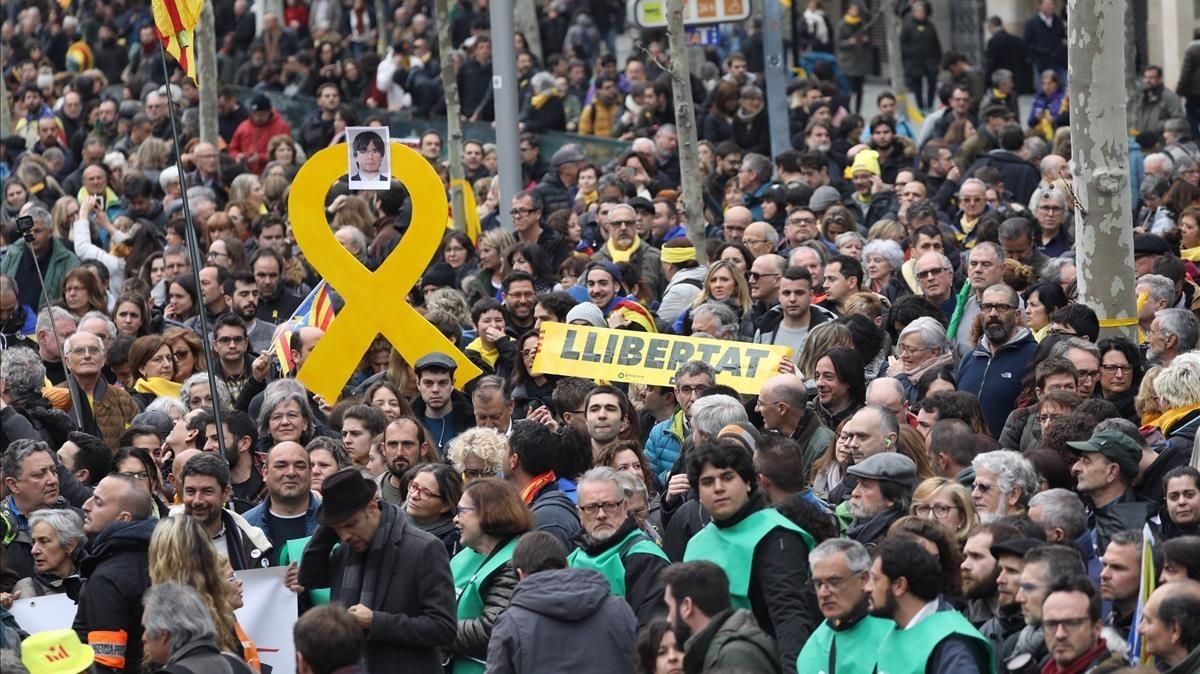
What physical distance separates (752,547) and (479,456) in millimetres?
2112

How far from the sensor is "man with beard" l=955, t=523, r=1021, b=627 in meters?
8.36

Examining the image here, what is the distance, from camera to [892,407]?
35.4ft

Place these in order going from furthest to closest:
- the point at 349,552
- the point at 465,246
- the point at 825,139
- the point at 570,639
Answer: the point at 825,139, the point at 465,246, the point at 349,552, the point at 570,639

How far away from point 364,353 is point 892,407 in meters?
3.98

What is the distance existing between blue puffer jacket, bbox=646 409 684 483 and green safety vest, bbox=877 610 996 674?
3.75m

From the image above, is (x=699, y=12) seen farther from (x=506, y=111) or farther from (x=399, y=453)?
(x=399, y=453)

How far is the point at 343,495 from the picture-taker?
330 inches

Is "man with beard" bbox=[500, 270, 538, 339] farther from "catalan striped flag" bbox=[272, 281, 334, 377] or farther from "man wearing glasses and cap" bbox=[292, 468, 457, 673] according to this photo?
"man wearing glasses and cap" bbox=[292, 468, 457, 673]

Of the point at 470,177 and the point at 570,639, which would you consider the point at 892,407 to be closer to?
the point at 570,639

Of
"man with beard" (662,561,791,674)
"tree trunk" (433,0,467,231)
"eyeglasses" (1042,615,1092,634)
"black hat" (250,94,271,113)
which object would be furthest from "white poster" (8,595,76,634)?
"black hat" (250,94,271,113)

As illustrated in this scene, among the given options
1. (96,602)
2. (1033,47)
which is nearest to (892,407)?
(96,602)

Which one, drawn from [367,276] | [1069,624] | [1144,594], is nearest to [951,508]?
[1144,594]

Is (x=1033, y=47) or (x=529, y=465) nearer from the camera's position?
(x=529, y=465)

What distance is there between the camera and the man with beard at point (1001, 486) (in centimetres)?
915
